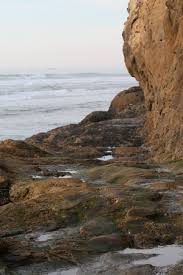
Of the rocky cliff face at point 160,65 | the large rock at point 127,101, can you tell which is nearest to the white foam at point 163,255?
the rocky cliff face at point 160,65

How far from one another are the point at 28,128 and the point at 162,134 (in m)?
15.2

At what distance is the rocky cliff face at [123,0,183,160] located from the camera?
15.3 meters

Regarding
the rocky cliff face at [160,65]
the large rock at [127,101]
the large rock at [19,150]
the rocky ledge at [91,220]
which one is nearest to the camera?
the rocky ledge at [91,220]

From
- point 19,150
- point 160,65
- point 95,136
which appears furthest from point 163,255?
point 95,136

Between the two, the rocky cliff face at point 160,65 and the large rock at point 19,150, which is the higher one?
the rocky cliff face at point 160,65

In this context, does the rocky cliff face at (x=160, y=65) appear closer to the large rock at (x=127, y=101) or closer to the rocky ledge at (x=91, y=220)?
the rocky ledge at (x=91, y=220)

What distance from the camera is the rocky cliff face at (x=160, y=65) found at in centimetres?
1532

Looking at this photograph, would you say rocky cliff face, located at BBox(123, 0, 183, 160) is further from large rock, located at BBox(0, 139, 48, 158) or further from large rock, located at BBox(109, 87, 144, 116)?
large rock, located at BBox(109, 87, 144, 116)

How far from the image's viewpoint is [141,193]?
895 centimetres

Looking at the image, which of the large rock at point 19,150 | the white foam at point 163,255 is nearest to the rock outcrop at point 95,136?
the large rock at point 19,150

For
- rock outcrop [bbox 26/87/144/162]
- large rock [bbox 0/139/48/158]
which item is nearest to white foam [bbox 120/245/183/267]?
large rock [bbox 0/139/48/158]

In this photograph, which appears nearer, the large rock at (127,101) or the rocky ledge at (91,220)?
the rocky ledge at (91,220)

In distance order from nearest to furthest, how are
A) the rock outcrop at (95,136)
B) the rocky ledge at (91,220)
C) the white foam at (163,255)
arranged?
the white foam at (163,255) → the rocky ledge at (91,220) → the rock outcrop at (95,136)

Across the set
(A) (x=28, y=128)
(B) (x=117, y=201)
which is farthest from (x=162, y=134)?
(A) (x=28, y=128)
